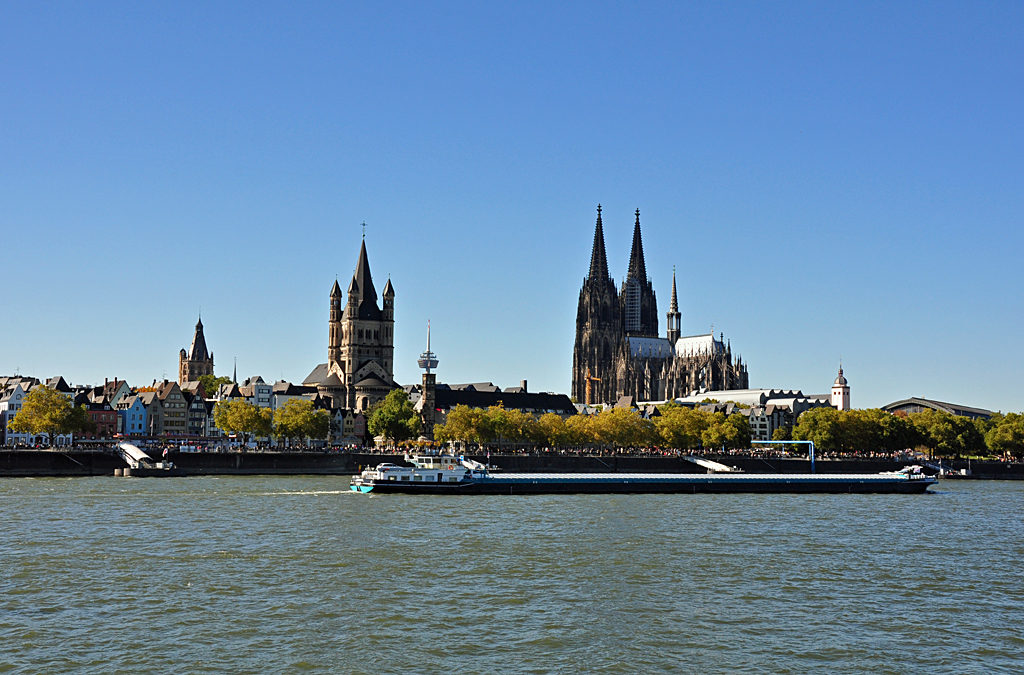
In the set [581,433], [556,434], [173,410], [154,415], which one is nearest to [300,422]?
[556,434]

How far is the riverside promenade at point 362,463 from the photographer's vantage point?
A: 318 ft

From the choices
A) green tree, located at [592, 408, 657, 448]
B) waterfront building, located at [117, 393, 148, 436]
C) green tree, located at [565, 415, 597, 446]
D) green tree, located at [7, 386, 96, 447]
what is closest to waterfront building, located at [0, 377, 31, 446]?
green tree, located at [7, 386, 96, 447]

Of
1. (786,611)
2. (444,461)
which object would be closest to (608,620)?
(786,611)

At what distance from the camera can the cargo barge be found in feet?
257

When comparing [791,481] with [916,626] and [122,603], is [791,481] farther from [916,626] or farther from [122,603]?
[122,603]

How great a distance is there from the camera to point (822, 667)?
25969mm

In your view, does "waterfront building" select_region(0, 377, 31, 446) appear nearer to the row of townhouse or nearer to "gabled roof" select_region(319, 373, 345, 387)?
the row of townhouse

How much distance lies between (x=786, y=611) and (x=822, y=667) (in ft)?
21.5

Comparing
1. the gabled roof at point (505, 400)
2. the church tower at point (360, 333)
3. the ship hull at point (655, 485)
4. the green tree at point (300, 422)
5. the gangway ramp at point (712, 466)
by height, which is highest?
the church tower at point (360, 333)

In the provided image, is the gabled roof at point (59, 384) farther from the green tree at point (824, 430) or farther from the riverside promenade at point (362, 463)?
the green tree at point (824, 430)

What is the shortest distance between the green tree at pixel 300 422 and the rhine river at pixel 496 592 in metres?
74.6

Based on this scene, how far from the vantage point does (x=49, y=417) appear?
122 m

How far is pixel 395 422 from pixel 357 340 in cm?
4638

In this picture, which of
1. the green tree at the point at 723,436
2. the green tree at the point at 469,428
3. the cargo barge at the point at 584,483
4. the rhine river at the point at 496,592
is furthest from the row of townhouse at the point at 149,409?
the rhine river at the point at 496,592
